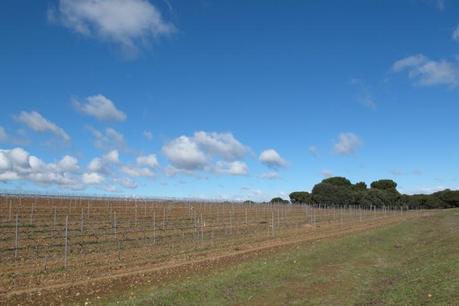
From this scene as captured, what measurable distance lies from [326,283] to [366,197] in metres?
124

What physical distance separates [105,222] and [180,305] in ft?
125

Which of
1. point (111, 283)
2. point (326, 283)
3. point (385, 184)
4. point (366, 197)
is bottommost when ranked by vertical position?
point (111, 283)

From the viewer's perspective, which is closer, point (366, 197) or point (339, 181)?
point (366, 197)

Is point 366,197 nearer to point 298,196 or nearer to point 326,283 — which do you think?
point 298,196

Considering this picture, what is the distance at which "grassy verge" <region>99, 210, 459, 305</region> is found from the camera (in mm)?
14305

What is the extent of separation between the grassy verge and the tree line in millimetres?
111165

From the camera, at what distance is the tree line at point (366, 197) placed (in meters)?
137

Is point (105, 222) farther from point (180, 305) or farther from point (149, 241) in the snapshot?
point (180, 305)

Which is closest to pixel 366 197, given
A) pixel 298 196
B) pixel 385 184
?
pixel 298 196

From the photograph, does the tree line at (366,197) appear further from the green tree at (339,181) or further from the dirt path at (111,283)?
the dirt path at (111,283)

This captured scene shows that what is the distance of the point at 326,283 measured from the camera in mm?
17000

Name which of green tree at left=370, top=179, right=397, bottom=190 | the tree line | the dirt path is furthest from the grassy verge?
green tree at left=370, top=179, right=397, bottom=190

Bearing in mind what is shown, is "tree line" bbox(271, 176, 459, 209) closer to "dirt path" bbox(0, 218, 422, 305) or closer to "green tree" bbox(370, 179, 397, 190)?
"green tree" bbox(370, 179, 397, 190)

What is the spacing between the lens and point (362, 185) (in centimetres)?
17738
